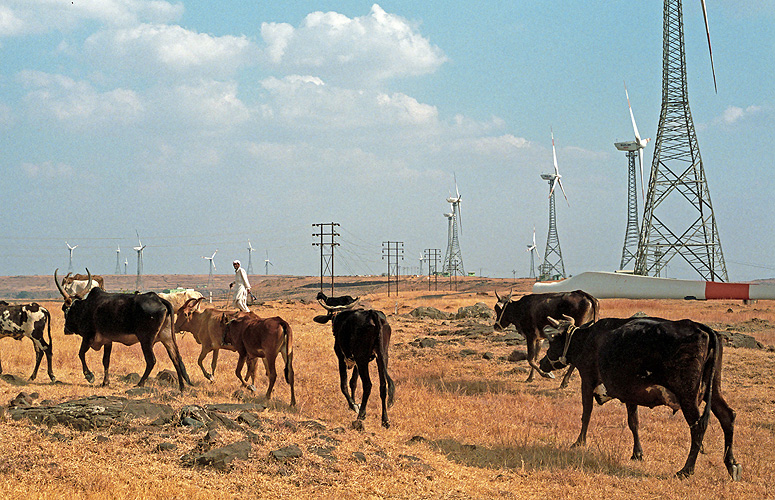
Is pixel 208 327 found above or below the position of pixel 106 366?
above

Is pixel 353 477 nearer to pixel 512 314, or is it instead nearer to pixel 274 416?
pixel 274 416

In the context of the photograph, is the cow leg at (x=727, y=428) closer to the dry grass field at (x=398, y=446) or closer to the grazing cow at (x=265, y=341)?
the dry grass field at (x=398, y=446)

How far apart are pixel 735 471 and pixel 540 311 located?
30.8 feet

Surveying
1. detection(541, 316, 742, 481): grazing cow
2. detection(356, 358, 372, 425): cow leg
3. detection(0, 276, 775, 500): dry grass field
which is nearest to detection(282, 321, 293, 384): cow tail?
detection(0, 276, 775, 500): dry grass field

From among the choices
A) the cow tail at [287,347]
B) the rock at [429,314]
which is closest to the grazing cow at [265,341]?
the cow tail at [287,347]

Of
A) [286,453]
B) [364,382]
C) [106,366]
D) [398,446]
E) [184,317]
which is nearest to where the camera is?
[286,453]

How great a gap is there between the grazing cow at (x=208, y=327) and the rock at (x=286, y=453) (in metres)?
5.79

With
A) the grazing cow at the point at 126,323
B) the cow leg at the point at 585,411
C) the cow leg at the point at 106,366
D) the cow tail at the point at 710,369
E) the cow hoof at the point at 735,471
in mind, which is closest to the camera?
the cow hoof at the point at 735,471

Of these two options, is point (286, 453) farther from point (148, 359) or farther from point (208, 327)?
point (208, 327)

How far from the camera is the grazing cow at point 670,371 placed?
850cm

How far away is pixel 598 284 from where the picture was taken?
5391cm

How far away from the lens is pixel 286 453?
26.4 ft

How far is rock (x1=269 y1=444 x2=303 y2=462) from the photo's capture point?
26.0 feet

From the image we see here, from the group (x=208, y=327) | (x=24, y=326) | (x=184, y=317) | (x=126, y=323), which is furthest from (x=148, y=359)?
(x=184, y=317)
